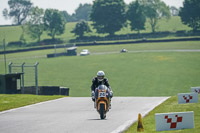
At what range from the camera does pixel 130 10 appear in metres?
134

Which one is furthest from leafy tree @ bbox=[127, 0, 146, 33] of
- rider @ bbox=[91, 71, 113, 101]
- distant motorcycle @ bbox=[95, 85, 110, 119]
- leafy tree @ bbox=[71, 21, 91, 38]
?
distant motorcycle @ bbox=[95, 85, 110, 119]

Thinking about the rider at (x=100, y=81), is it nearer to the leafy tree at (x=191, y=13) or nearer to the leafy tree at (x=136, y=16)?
the leafy tree at (x=191, y=13)

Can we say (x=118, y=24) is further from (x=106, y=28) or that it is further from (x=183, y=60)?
(x=183, y=60)

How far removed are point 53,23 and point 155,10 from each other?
3069 centimetres

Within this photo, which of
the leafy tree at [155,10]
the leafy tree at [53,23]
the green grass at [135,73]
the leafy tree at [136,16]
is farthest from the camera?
the leafy tree at [155,10]

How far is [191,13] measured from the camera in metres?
124

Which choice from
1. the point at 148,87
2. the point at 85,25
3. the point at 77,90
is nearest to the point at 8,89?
the point at 77,90

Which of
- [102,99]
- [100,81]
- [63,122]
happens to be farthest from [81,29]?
[63,122]

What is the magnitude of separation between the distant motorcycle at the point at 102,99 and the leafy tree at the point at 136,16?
11308 cm

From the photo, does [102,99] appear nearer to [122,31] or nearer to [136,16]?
[136,16]

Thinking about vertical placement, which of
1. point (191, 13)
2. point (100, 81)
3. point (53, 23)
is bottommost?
point (53, 23)

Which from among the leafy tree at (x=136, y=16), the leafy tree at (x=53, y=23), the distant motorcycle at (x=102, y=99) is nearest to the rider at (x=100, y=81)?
the distant motorcycle at (x=102, y=99)

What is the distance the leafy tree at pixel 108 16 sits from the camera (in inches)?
5098

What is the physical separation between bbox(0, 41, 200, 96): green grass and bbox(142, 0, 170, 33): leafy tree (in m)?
59.8
